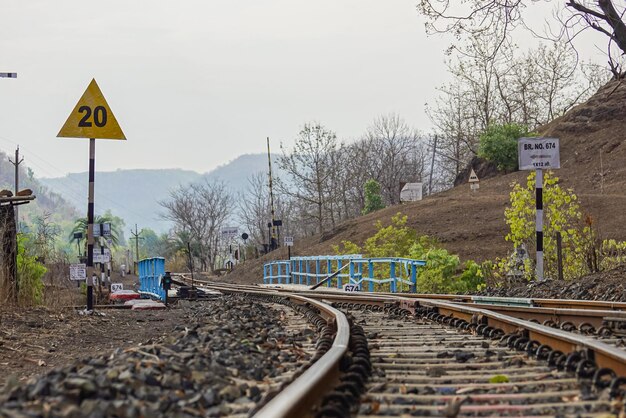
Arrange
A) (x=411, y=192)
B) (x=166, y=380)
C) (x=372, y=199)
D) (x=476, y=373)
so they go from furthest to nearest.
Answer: (x=372, y=199) → (x=411, y=192) → (x=476, y=373) → (x=166, y=380)

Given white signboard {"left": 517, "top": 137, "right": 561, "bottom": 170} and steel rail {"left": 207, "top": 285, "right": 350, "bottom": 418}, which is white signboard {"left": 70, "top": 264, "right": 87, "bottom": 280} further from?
steel rail {"left": 207, "top": 285, "right": 350, "bottom": 418}

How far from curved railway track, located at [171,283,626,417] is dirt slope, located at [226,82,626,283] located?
24.6 meters

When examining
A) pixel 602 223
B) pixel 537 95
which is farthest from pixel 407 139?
pixel 602 223

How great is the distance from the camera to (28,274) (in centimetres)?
1781

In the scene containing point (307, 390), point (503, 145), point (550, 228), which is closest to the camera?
point (307, 390)

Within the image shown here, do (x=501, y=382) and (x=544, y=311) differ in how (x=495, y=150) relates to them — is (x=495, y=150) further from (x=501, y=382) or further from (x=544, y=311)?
(x=501, y=382)

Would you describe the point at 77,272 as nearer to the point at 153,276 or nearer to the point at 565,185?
the point at 153,276

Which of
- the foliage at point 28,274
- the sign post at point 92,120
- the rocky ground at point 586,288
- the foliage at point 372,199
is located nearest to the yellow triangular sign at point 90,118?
the sign post at point 92,120

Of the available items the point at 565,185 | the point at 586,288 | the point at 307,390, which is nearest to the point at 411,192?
the point at 565,185

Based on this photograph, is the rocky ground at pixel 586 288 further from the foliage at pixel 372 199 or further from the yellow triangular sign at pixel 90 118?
the foliage at pixel 372 199

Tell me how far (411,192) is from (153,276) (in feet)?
104

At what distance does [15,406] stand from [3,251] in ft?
42.4

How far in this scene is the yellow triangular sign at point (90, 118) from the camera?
1559 cm

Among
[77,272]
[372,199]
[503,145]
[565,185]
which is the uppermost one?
[503,145]
